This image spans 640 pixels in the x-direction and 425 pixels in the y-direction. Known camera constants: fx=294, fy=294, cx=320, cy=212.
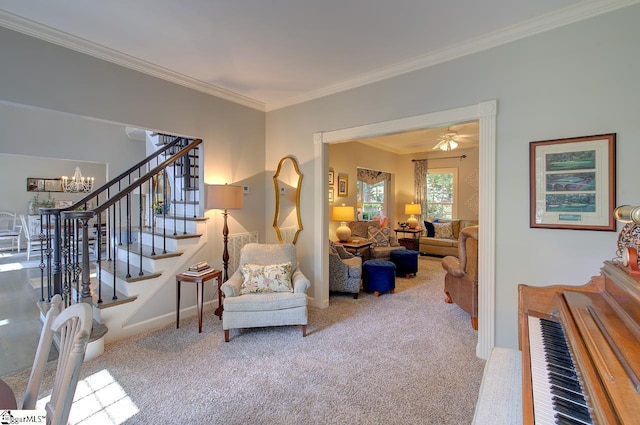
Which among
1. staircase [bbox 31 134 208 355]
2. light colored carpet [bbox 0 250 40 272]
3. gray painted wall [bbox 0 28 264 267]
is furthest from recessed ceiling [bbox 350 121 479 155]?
light colored carpet [bbox 0 250 40 272]

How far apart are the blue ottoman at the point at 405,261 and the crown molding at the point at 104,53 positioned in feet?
12.0

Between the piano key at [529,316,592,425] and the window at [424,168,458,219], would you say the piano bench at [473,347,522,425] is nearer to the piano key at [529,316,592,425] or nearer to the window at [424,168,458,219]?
the piano key at [529,316,592,425]

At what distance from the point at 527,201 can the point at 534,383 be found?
178 cm

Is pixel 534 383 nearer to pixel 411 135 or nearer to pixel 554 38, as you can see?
pixel 554 38

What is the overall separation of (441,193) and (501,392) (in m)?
6.98

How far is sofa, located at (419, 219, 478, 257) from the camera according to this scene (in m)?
6.84

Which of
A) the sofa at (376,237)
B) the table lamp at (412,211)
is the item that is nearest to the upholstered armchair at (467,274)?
the sofa at (376,237)

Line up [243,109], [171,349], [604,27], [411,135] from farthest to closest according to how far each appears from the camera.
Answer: [411,135] → [243,109] → [171,349] → [604,27]

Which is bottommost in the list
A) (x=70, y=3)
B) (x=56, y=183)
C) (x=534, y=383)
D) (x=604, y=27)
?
(x=534, y=383)

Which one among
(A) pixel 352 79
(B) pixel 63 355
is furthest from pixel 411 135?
(B) pixel 63 355

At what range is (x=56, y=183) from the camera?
28.4 feet

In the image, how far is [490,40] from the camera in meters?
2.54

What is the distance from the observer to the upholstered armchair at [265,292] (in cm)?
289

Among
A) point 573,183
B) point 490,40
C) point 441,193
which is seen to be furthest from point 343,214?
point 573,183
